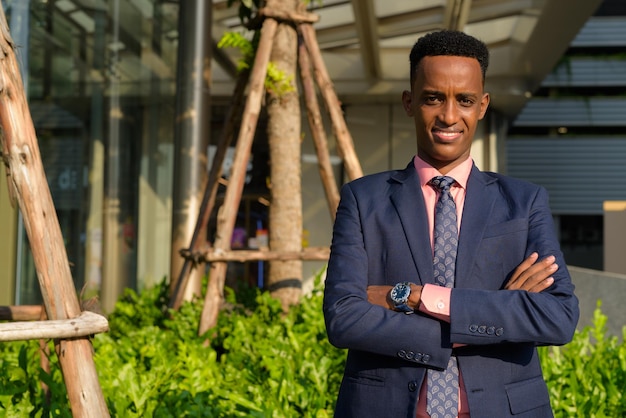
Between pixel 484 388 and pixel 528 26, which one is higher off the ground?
pixel 528 26

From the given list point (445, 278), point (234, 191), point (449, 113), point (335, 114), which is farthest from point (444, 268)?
point (335, 114)

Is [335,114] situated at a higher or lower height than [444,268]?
higher

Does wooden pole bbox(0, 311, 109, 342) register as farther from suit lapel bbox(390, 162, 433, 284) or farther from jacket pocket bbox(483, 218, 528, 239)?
jacket pocket bbox(483, 218, 528, 239)

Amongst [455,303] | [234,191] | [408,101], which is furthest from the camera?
[234,191]

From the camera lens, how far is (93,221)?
8.97 m

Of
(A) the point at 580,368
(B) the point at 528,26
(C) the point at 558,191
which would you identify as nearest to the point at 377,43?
(B) the point at 528,26

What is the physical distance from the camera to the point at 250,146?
17.9 feet

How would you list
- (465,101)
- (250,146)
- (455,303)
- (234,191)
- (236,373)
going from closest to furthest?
1. (455,303)
2. (465,101)
3. (236,373)
4. (234,191)
5. (250,146)

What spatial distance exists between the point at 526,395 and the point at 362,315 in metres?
0.40

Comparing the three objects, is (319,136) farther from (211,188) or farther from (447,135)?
(447,135)

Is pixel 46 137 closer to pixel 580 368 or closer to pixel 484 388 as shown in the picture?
pixel 580 368

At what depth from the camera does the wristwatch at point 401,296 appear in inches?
76.9

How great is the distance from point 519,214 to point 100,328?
1300mm

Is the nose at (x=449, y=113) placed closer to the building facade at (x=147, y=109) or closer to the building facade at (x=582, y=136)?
the building facade at (x=147, y=109)
